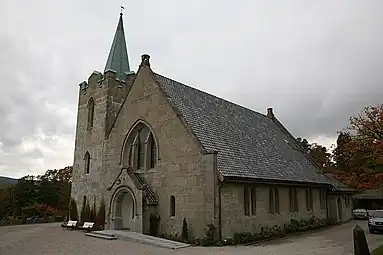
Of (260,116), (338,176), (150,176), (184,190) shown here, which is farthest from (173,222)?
(338,176)

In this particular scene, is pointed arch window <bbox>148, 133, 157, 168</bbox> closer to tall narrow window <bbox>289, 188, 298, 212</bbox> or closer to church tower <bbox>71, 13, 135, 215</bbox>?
church tower <bbox>71, 13, 135, 215</bbox>

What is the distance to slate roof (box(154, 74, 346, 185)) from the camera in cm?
2136

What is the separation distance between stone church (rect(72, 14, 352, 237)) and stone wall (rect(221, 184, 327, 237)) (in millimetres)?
55

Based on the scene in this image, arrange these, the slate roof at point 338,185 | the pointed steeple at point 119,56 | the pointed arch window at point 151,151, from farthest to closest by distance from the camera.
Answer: the pointed steeple at point 119,56
the slate roof at point 338,185
the pointed arch window at point 151,151

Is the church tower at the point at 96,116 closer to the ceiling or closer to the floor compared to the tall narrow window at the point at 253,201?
closer to the ceiling

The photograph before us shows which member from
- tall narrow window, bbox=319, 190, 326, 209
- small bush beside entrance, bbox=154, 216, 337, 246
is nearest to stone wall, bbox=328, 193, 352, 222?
tall narrow window, bbox=319, 190, 326, 209

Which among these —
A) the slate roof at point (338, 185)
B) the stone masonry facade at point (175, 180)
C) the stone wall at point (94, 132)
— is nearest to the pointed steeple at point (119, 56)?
the stone wall at point (94, 132)

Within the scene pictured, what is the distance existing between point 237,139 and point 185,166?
573 cm

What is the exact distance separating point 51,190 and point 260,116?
27229mm

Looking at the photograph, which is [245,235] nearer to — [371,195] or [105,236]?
[105,236]

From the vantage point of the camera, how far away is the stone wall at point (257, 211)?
19.2m

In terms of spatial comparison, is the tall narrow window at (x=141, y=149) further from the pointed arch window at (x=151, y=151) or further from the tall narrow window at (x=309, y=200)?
the tall narrow window at (x=309, y=200)

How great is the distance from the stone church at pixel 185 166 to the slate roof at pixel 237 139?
96 mm

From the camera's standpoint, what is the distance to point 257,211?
21.6 metres
